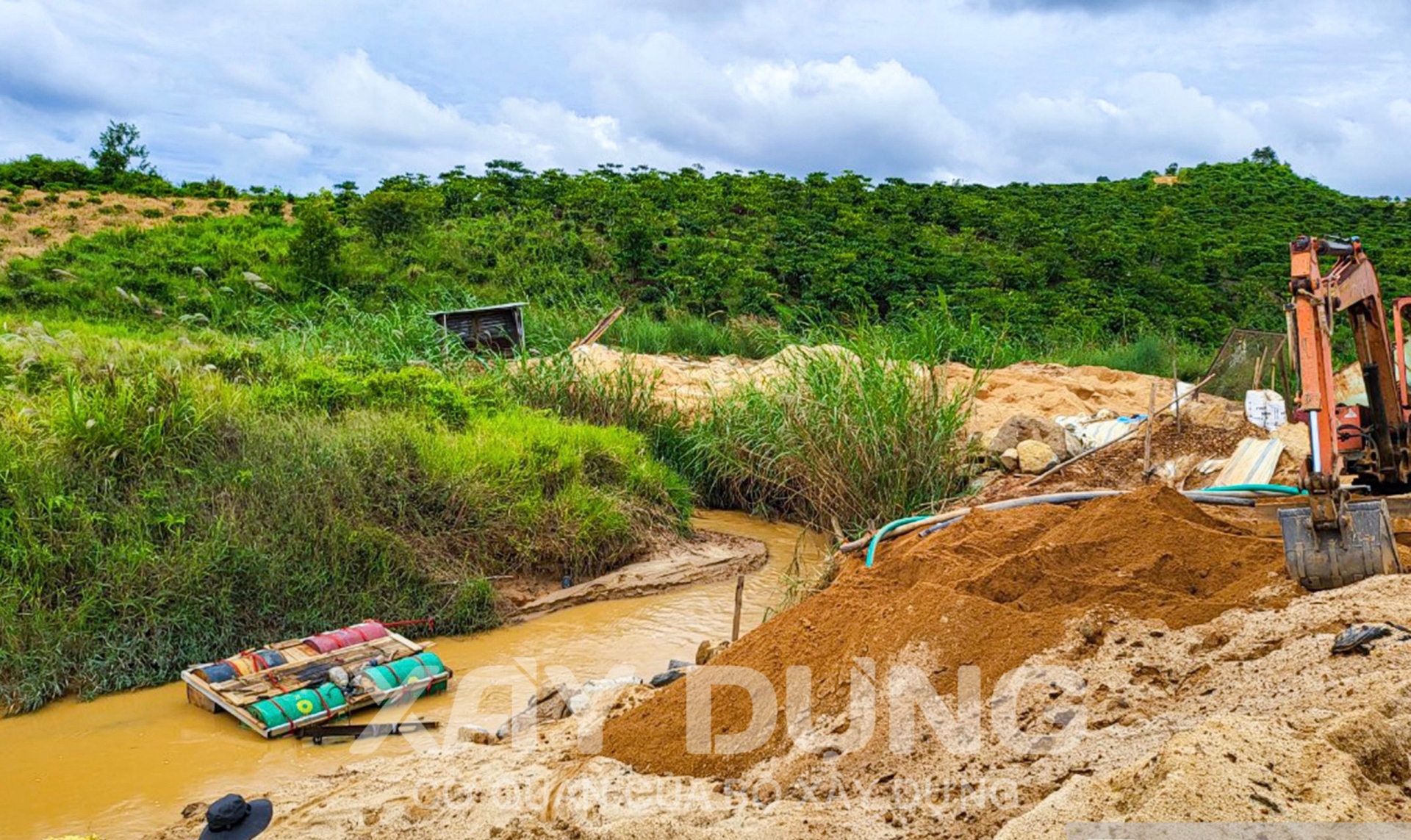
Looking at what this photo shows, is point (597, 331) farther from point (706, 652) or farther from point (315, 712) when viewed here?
point (706, 652)

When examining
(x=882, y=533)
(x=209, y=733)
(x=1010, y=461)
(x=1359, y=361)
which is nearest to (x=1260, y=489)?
(x=1359, y=361)

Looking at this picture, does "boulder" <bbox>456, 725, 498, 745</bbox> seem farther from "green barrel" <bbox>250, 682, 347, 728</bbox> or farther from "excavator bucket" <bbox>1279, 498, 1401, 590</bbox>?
"excavator bucket" <bbox>1279, 498, 1401, 590</bbox>

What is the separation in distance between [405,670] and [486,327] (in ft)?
23.3

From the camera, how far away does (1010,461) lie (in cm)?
805

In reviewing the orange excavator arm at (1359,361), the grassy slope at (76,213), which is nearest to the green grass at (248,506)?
the orange excavator arm at (1359,361)

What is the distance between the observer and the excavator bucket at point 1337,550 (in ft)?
12.1

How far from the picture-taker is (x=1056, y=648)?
341cm

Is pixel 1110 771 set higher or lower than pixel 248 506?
lower

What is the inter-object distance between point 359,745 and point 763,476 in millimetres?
4582

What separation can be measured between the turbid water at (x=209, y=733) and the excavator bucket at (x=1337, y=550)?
3.41m

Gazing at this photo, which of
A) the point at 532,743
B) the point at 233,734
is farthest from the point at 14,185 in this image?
the point at 532,743

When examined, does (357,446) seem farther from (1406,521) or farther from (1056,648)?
(1406,521)

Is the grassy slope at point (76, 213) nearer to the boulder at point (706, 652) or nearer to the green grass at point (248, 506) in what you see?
the green grass at point (248, 506)

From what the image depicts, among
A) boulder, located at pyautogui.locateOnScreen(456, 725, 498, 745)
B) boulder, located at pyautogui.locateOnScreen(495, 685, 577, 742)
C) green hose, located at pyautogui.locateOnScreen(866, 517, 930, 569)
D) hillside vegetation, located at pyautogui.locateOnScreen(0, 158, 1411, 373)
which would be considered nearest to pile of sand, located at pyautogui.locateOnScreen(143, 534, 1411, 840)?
boulder, located at pyautogui.locateOnScreen(456, 725, 498, 745)
